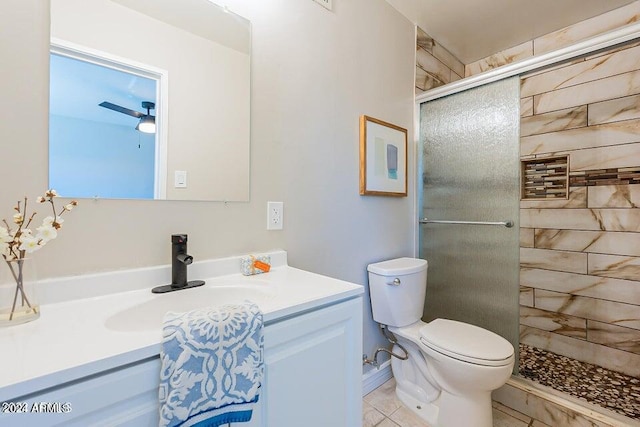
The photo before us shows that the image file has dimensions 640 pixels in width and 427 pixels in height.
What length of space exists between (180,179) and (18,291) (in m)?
0.51

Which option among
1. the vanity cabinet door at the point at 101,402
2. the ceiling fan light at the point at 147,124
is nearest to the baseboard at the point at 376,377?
the vanity cabinet door at the point at 101,402

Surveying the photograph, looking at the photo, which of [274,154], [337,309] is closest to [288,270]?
[337,309]

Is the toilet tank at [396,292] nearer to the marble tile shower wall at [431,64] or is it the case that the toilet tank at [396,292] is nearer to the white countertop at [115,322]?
the white countertop at [115,322]

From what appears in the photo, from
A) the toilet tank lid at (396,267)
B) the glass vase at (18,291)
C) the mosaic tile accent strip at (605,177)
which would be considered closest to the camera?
the glass vase at (18,291)

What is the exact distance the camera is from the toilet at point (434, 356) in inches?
47.9

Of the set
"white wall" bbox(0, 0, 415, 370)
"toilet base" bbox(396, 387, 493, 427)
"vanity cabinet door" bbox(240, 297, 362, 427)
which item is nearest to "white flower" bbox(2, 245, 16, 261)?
"white wall" bbox(0, 0, 415, 370)

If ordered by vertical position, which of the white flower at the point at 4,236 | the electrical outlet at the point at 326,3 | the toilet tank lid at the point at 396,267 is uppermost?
the electrical outlet at the point at 326,3

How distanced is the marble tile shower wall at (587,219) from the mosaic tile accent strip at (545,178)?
1.5 inches

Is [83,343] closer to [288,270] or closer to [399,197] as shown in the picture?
[288,270]

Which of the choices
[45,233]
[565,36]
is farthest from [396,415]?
[565,36]

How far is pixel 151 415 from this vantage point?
542 mm

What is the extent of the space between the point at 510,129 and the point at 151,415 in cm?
194

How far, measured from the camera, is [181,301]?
0.89 m

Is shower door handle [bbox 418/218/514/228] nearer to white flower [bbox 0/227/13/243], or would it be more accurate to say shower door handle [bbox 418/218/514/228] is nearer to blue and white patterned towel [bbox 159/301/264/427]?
blue and white patterned towel [bbox 159/301/264/427]
